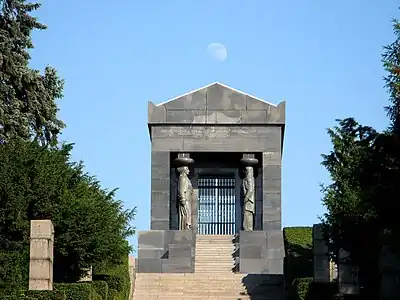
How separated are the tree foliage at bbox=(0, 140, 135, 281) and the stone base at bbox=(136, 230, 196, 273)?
561 centimetres

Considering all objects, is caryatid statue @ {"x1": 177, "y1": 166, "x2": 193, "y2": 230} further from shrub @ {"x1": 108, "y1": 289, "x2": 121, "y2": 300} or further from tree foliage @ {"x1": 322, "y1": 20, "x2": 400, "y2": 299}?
shrub @ {"x1": 108, "y1": 289, "x2": 121, "y2": 300}

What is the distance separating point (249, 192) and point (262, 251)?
3.06 m

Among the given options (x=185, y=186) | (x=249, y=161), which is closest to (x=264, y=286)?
(x=185, y=186)

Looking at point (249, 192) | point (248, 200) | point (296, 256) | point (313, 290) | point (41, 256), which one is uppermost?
point (249, 192)

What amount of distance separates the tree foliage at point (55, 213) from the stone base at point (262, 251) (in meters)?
6.68

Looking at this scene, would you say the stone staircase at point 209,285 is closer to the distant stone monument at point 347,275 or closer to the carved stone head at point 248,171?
the carved stone head at point 248,171

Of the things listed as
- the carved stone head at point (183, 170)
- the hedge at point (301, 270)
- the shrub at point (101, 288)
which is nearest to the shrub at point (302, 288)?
the hedge at point (301, 270)

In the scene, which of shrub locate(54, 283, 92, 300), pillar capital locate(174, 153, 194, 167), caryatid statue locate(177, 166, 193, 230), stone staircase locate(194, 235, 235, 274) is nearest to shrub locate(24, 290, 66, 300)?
shrub locate(54, 283, 92, 300)

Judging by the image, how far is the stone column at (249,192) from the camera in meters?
39.1

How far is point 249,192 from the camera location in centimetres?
3934

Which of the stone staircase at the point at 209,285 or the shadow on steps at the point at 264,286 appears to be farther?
the shadow on steps at the point at 264,286

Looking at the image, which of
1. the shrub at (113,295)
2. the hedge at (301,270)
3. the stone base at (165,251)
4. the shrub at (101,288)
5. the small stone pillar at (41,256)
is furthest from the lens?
the stone base at (165,251)

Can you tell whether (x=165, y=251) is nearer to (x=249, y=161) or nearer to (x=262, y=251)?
(x=262, y=251)

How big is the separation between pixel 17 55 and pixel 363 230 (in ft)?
60.8
